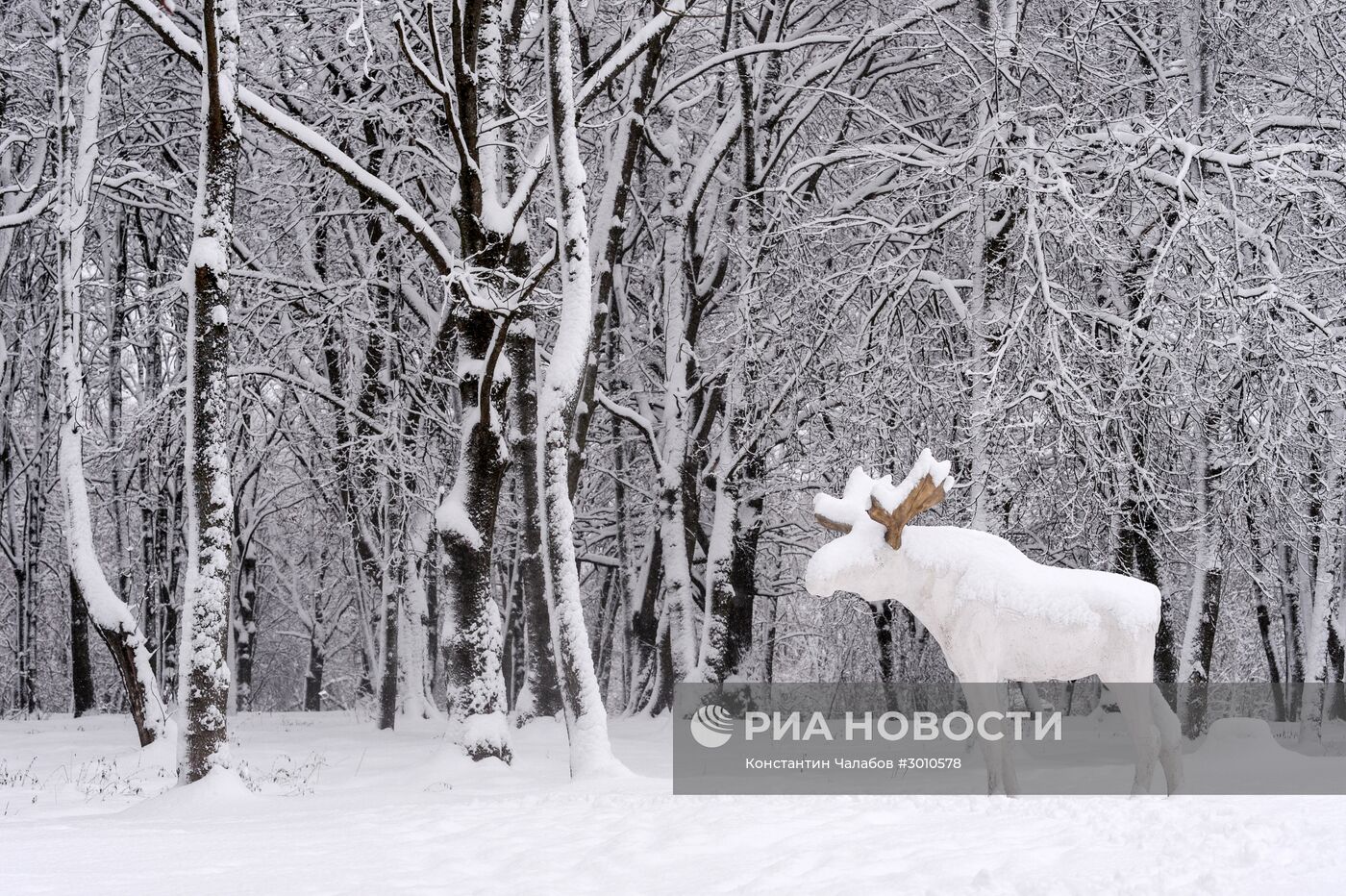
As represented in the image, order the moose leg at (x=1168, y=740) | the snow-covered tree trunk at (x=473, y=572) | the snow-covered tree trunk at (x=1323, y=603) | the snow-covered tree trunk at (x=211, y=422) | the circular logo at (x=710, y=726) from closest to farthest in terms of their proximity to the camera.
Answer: the moose leg at (x=1168, y=740), the snow-covered tree trunk at (x=211, y=422), the snow-covered tree trunk at (x=473, y=572), the circular logo at (x=710, y=726), the snow-covered tree trunk at (x=1323, y=603)

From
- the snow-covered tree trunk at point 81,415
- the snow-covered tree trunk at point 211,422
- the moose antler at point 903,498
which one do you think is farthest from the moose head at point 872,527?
the snow-covered tree trunk at point 81,415

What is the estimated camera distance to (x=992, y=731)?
230 inches

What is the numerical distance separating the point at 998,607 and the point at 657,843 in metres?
2.03

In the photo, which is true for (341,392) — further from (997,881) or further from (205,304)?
(997,881)

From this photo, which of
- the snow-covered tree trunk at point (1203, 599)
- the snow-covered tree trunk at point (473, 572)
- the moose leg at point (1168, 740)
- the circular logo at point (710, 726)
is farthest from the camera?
the snow-covered tree trunk at point (1203, 599)

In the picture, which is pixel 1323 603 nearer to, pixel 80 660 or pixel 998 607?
pixel 998 607

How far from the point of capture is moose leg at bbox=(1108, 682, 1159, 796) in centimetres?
562

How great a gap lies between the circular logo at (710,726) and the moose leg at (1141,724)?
4247 mm

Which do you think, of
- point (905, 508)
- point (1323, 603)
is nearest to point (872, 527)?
point (905, 508)

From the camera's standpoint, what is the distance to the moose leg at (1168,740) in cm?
571

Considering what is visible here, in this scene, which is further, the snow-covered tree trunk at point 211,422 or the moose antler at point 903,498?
the snow-covered tree trunk at point 211,422

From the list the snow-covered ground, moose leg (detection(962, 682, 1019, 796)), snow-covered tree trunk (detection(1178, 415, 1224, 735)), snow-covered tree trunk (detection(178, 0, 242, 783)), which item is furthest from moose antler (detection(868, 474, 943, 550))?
snow-covered tree trunk (detection(1178, 415, 1224, 735))

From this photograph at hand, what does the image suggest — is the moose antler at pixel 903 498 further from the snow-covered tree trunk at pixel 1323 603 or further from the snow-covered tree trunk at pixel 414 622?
the snow-covered tree trunk at pixel 414 622

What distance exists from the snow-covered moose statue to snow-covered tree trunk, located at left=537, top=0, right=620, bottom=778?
290cm
